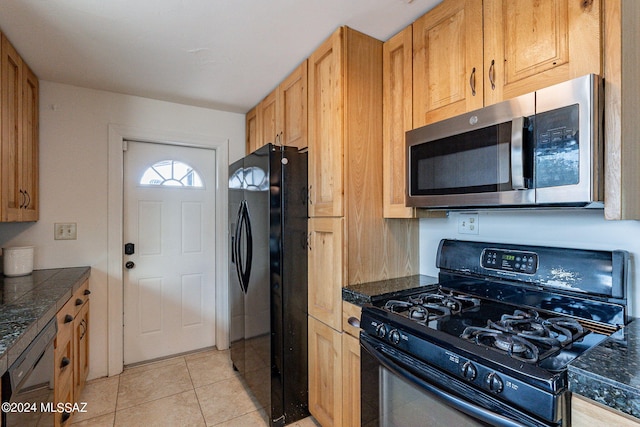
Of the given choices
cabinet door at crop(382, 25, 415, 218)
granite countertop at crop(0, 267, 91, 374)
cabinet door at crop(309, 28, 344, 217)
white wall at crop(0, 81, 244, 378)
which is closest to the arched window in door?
white wall at crop(0, 81, 244, 378)

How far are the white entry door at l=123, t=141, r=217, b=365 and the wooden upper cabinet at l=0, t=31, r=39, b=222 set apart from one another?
0.62m

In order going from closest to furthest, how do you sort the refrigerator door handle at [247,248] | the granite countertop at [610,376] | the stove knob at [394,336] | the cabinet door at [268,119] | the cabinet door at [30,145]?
the granite countertop at [610,376]
the stove knob at [394,336]
the cabinet door at [30,145]
the refrigerator door handle at [247,248]
the cabinet door at [268,119]

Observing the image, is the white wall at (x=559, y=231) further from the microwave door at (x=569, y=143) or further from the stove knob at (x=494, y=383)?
the stove knob at (x=494, y=383)

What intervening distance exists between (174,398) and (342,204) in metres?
1.88

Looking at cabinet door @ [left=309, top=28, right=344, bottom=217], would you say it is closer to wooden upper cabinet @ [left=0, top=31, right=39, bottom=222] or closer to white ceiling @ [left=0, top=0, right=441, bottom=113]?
white ceiling @ [left=0, top=0, right=441, bottom=113]

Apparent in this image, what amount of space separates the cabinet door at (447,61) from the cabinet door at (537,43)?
0.16 feet

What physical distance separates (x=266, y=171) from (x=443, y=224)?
43.1 inches

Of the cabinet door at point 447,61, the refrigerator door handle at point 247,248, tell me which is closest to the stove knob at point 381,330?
the cabinet door at point 447,61

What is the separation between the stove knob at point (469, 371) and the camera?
0.93 metres

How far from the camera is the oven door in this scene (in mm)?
880

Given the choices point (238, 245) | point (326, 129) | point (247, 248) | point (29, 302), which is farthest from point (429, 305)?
point (29, 302)

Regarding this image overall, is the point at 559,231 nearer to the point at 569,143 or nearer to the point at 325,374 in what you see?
the point at 569,143

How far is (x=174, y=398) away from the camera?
2230 mm

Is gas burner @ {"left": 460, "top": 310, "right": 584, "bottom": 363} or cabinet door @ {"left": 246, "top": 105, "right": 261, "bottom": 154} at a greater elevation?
cabinet door @ {"left": 246, "top": 105, "right": 261, "bottom": 154}
